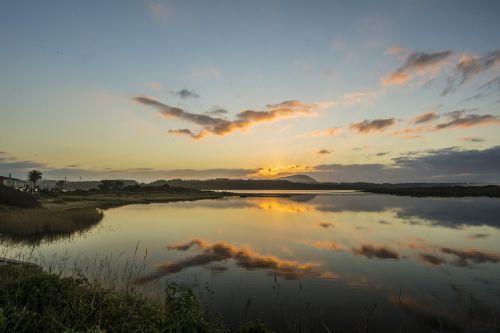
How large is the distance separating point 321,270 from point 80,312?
1604 centimetres

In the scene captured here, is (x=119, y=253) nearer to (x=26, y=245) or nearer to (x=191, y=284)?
(x=26, y=245)

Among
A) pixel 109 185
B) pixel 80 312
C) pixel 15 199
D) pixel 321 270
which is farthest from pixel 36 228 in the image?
pixel 109 185

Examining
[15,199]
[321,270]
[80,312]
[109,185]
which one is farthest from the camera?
[109,185]

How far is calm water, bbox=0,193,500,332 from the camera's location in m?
14.9

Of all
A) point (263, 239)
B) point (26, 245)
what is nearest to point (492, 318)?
point (263, 239)

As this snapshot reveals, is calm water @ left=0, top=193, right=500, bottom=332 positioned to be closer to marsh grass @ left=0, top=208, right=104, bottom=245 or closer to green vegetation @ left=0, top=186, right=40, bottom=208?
marsh grass @ left=0, top=208, right=104, bottom=245

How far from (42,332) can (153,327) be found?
9.29 feet

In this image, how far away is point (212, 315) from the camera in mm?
14172

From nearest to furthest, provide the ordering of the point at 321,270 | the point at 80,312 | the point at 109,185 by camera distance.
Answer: the point at 80,312
the point at 321,270
the point at 109,185

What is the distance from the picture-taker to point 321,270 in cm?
2289

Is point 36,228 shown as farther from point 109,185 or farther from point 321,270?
point 109,185

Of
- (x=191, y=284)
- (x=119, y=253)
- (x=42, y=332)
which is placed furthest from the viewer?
(x=119, y=253)

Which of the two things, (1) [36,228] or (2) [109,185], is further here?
(2) [109,185]

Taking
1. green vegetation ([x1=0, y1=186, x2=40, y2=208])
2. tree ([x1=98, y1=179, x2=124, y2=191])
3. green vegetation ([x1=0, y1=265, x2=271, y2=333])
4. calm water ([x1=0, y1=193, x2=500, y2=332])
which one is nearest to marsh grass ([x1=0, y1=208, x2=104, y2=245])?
calm water ([x1=0, y1=193, x2=500, y2=332])
